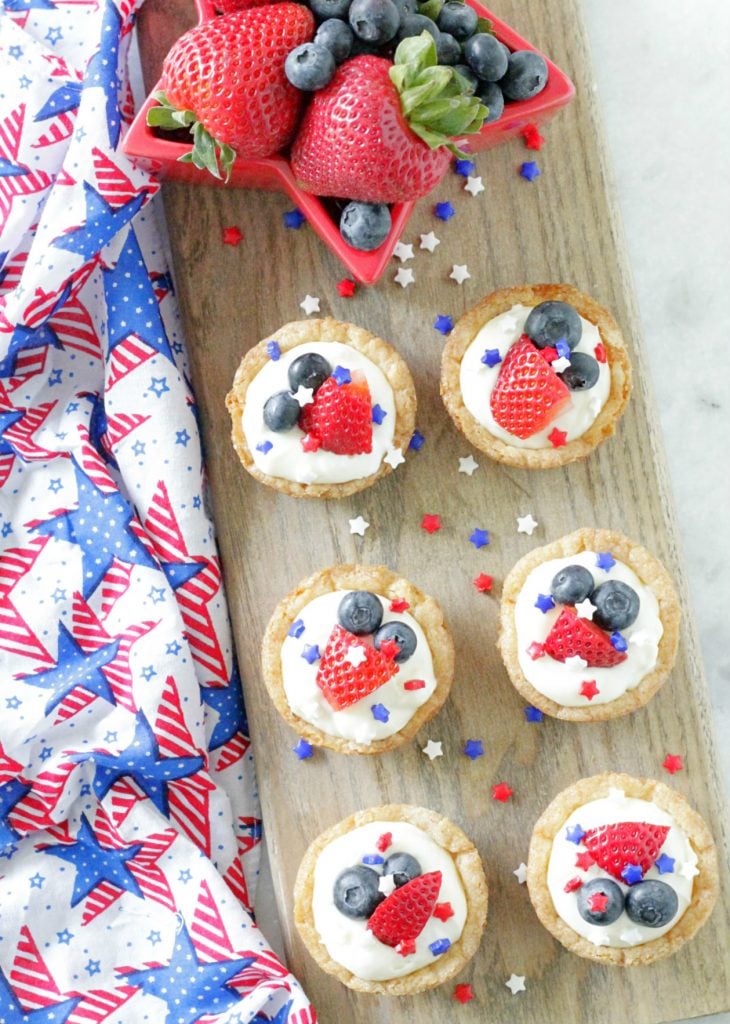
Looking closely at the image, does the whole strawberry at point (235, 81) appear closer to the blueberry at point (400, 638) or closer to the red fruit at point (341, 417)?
the red fruit at point (341, 417)

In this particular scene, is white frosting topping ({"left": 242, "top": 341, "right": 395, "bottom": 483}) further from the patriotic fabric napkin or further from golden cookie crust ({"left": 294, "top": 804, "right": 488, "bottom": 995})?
golden cookie crust ({"left": 294, "top": 804, "right": 488, "bottom": 995})

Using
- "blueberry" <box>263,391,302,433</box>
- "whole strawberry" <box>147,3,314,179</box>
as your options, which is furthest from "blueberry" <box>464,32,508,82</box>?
"blueberry" <box>263,391,302,433</box>

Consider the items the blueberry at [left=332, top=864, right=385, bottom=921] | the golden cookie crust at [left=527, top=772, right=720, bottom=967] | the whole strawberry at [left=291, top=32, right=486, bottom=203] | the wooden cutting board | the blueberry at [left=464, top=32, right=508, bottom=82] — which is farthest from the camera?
the wooden cutting board

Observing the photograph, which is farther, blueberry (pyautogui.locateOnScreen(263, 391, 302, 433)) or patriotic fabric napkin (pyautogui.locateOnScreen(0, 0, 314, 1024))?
patriotic fabric napkin (pyautogui.locateOnScreen(0, 0, 314, 1024))

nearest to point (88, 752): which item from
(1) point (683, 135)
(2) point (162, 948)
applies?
(2) point (162, 948)

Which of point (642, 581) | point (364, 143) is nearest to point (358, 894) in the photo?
point (642, 581)

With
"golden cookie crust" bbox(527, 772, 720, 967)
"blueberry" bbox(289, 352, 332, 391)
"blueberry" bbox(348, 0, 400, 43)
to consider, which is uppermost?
"blueberry" bbox(348, 0, 400, 43)

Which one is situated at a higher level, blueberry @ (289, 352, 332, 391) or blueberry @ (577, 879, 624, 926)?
blueberry @ (289, 352, 332, 391)

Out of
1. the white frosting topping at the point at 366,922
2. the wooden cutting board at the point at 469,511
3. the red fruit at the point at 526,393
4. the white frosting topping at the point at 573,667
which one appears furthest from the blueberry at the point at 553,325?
the white frosting topping at the point at 366,922
